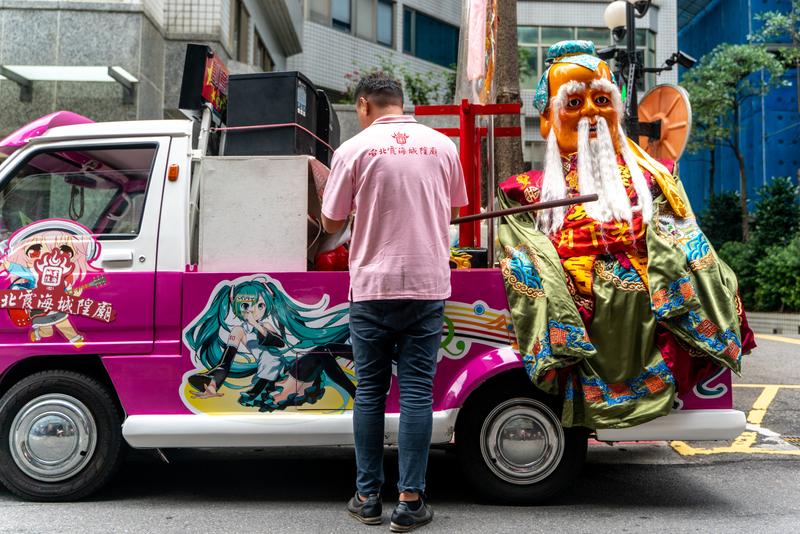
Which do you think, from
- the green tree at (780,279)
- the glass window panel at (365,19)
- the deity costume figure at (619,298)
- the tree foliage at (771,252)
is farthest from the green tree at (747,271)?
the deity costume figure at (619,298)

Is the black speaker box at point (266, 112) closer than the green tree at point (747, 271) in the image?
Yes

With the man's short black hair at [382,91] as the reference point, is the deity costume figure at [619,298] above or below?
below

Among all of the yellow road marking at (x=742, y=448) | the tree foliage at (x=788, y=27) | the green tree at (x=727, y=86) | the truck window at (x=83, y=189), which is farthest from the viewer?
the green tree at (x=727, y=86)

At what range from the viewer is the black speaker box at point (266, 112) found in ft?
14.0

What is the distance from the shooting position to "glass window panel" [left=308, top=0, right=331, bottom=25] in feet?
72.7

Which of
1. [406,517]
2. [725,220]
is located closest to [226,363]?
[406,517]

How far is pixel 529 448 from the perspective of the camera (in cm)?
401

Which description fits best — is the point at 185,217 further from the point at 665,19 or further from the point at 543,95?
the point at 665,19

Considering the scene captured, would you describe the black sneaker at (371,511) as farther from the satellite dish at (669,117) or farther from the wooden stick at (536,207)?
the satellite dish at (669,117)

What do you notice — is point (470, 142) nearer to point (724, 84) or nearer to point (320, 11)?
point (320, 11)

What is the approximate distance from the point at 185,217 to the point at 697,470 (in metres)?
3.46

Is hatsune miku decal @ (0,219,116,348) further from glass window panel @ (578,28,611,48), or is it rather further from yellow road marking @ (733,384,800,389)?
glass window panel @ (578,28,611,48)

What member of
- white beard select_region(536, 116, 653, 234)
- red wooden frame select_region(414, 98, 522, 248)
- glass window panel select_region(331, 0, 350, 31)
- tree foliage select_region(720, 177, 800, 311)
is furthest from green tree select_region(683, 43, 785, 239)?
white beard select_region(536, 116, 653, 234)

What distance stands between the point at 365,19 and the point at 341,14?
3.51 feet
